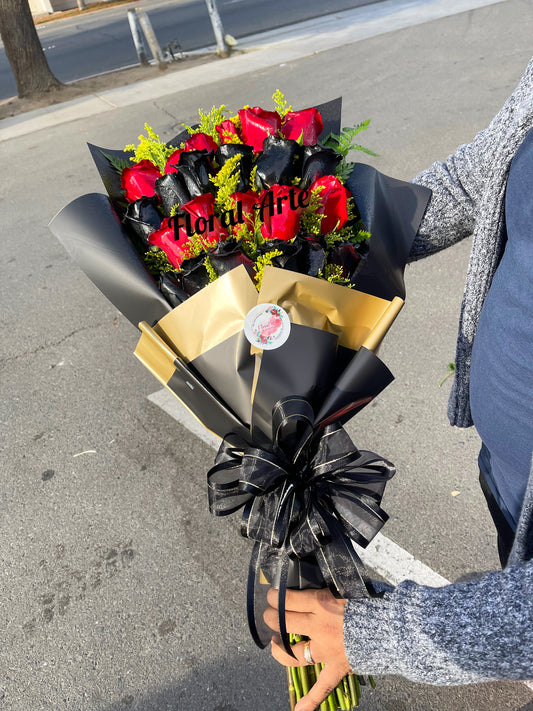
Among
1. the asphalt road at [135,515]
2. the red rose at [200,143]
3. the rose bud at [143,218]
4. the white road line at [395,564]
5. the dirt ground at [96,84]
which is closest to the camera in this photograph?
the rose bud at [143,218]

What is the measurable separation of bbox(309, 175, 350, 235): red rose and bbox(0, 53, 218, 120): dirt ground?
9943 mm

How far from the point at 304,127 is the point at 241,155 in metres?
0.22

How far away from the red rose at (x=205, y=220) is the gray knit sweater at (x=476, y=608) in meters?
0.61

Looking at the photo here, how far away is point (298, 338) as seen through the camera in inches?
46.1

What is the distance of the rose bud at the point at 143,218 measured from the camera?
1.36 meters

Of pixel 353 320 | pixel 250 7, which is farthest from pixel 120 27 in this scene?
pixel 353 320

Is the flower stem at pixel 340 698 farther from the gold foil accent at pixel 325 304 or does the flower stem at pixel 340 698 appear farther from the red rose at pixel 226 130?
the red rose at pixel 226 130

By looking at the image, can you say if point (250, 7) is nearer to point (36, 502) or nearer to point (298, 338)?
point (36, 502)

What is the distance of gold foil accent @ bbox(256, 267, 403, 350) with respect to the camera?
3.80 ft

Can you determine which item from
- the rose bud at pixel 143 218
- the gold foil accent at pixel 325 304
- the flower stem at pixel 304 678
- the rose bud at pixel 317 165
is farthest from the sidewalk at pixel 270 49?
the flower stem at pixel 304 678

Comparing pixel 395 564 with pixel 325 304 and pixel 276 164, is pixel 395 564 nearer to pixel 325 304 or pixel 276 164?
pixel 325 304

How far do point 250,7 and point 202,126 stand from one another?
17.2 metres

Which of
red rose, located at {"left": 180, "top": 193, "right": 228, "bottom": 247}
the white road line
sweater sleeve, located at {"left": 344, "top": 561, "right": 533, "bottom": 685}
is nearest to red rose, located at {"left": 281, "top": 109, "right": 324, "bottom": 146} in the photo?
red rose, located at {"left": 180, "top": 193, "right": 228, "bottom": 247}

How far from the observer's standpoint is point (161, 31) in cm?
1573
